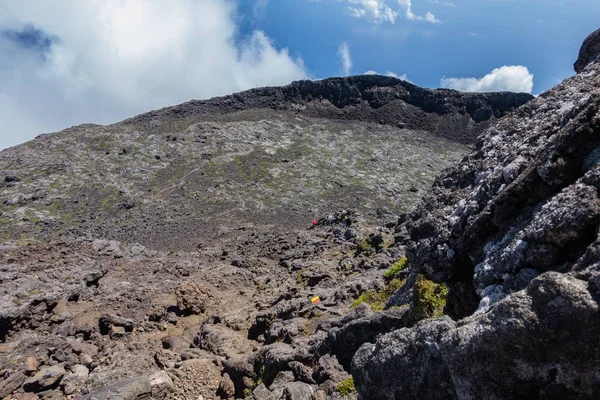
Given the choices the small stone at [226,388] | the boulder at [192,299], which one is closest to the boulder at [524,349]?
the small stone at [226,388]

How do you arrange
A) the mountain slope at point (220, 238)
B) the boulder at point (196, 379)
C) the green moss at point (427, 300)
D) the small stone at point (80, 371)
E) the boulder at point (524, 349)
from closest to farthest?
the boulder at point (524, 349) < the green moss at point (427, 300) < the boulder at point (196, 379) < the mountain slope at point (220, 238) < the small stone at point (80, 371)

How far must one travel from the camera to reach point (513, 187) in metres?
4.63

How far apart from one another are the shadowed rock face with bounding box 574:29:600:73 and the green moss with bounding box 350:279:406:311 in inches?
226

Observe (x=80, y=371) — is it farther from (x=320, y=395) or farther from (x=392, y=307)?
(x=392, y=307)

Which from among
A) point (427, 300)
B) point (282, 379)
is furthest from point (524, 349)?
point (282, 379)

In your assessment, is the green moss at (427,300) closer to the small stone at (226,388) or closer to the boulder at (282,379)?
the boulder at (282,379)

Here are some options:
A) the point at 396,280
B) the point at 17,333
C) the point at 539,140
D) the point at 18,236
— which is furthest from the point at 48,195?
the point at 539,140

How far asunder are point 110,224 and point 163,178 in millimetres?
7796

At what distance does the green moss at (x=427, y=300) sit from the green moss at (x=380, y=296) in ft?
10.4

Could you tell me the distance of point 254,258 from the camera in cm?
2025

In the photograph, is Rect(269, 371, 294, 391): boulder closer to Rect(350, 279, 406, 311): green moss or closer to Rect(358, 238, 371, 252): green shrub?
Rect(350, 279, 406, 311): green moss

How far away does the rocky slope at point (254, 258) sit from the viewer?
4.67 metres

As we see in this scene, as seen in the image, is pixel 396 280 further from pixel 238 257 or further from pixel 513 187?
pixel 238 257

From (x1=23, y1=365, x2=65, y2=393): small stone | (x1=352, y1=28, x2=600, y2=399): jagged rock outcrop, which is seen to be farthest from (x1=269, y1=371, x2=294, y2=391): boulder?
(x1=23, y1=365, x2=65, y2=393): small stone
